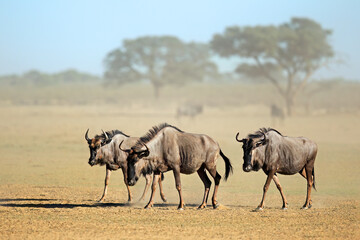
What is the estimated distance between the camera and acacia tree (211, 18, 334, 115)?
159ft

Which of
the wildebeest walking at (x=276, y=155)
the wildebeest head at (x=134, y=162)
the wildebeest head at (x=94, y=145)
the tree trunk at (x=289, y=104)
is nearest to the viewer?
the wildebeest head at (x=134, y=162)

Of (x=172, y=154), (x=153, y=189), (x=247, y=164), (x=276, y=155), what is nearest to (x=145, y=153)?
(x=172, y=154)

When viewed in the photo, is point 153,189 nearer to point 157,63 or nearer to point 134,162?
point 134,162

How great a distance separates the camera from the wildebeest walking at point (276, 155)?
10648 mm

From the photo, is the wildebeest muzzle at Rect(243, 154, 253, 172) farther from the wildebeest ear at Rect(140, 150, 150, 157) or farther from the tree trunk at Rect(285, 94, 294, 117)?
the tree trunk at Rect(285, 94, 294, 117)

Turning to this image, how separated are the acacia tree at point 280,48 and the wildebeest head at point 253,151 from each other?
120 feet

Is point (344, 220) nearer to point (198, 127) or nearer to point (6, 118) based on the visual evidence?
point (198, 127)

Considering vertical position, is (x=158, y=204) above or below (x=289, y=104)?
below

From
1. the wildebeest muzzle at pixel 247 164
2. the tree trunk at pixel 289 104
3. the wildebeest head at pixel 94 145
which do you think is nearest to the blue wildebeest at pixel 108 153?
the wildebeest head at pixel 94 145

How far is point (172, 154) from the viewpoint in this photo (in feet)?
35.5

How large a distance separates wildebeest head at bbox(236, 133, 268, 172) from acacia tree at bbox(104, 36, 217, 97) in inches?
1929

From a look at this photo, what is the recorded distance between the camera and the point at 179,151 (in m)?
10.9

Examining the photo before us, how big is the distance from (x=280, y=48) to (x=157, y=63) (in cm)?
1777

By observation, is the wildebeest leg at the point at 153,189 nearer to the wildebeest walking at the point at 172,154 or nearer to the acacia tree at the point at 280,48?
the wildebeest walking at the point at 172,154
